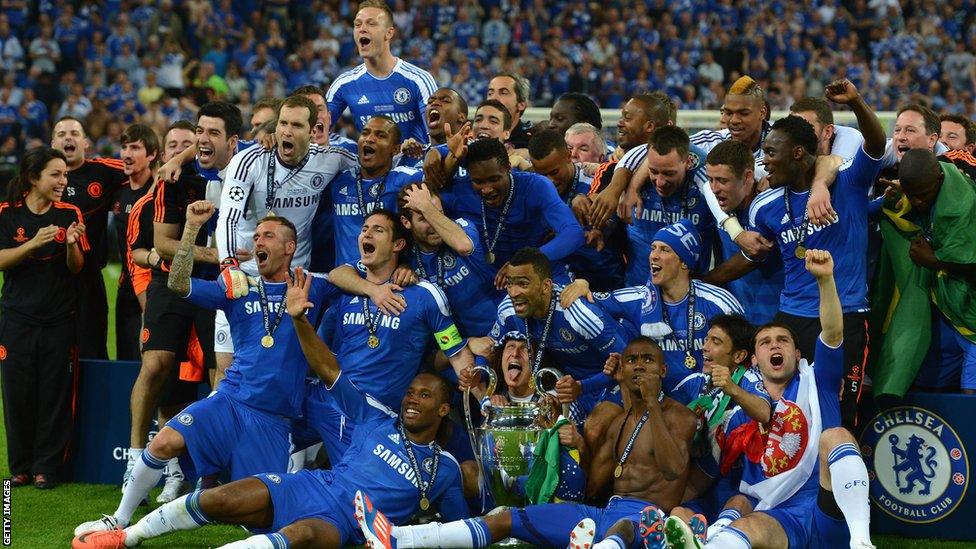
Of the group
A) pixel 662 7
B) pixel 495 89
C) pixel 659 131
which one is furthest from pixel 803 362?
pixel 662 7

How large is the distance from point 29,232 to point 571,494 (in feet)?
13.5

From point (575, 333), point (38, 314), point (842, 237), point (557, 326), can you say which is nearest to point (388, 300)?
point (557, 326)

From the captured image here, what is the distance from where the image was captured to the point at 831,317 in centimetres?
657

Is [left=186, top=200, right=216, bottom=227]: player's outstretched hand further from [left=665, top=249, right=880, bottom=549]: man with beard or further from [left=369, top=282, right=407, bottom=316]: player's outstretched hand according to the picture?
[left=665, top=249, right=880, bottom=549]: man with beard

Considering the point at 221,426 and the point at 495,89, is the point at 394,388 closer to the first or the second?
the point at 221,426

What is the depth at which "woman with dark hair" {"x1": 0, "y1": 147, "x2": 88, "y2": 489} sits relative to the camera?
871 cm

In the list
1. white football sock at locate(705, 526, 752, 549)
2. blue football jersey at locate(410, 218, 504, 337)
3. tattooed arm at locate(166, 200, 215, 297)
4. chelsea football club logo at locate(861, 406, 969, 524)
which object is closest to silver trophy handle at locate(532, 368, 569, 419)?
blue football jersey at locate(410, 218, 504, 337)

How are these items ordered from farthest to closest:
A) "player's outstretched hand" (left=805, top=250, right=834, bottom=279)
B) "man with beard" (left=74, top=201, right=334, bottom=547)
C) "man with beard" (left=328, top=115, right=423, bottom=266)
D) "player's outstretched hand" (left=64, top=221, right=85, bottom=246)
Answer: "player's outstretched hand" (left=64, top=221, right=85, bottom=246), "man with beard" (left=328, top=115, right=423, bottom=266), "man with beard" (left=74, top=201, right=334, bottom=547), "player's outstretched hand" (left=805, top=250, right=834, bottom=279)

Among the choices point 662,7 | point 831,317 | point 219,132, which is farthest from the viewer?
point 662,7

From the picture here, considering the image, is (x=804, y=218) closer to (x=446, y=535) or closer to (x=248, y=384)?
(x=446, y=535)

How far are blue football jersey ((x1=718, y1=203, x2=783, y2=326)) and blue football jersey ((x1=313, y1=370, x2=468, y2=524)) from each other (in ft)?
6.88

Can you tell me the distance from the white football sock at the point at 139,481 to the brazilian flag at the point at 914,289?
3.94m

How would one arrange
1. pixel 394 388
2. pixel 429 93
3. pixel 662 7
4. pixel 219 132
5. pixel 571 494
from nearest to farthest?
1. pixel 571 494
2. pixel 394 388
3. pixel 219 132
4. pixel 429 93
5. pixel 662 7

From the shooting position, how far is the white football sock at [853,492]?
6.38 meters
